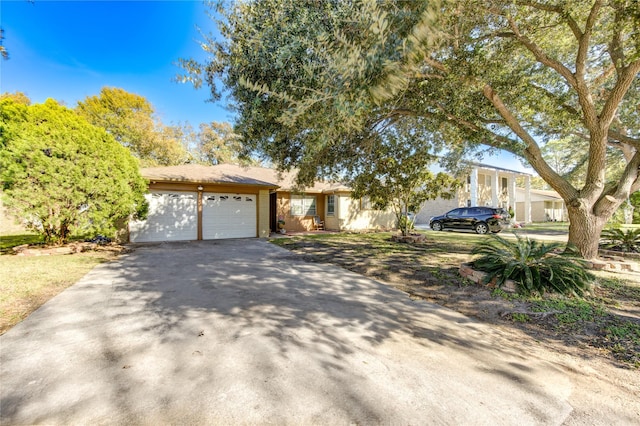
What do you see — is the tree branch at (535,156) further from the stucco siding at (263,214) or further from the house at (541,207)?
the house at (541,207)

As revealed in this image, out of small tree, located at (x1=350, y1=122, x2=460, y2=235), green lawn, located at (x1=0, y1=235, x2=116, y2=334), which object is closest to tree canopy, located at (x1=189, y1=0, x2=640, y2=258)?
small tree, located at (x1=350, y1=122, x2=460, y2=235)

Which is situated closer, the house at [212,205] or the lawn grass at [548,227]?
the house at [212,205]

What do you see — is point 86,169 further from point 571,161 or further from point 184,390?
point 571,161

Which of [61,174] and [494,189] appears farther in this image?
[494,189]

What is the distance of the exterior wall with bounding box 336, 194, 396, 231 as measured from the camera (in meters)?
16.4

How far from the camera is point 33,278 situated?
5.45 metres

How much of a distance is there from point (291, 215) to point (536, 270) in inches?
499

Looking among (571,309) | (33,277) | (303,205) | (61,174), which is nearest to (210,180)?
(61,174)

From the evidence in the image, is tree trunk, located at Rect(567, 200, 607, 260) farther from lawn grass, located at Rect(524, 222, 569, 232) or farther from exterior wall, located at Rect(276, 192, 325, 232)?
lawn grass, located at Rect(524, 222, 569, 232)

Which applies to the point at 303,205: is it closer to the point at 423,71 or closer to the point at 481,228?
the point at 481,228

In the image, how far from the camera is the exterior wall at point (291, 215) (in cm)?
1584

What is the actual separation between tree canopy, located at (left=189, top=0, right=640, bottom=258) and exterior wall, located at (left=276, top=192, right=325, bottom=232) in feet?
25.4

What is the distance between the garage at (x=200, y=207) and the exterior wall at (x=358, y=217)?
493 cm

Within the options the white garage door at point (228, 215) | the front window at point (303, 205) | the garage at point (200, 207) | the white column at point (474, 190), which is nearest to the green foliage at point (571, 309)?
the garage at point (200, 207)
